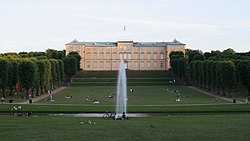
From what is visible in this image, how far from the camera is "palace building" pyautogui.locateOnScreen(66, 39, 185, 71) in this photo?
13562 cm

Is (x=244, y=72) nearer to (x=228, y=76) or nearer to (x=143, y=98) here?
(x=228, y=76)

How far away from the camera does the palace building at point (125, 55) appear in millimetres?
135625

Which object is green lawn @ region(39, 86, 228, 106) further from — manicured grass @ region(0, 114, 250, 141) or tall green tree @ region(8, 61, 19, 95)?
manicured grass @ region(0, 114, 250, 141)

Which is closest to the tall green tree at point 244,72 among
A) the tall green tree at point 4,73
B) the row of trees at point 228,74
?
the row of trees at point 228,74

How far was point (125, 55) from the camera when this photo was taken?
444 feet

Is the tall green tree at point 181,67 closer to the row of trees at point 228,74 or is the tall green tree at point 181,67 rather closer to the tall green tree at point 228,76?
the row of trees at point 228,74

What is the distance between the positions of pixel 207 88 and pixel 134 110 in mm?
40287

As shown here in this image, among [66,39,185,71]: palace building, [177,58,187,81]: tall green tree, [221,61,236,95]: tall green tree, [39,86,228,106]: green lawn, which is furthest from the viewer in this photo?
[66,39,185,71]: palace building

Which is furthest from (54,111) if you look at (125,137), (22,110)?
(125,137)

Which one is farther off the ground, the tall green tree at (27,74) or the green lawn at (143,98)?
the tall green tree at (27,74)

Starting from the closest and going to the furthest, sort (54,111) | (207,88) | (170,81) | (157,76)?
(54,111) → (207,88) → (170,81) → (157,76)

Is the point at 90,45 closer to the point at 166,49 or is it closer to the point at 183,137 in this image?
the point at 166,49

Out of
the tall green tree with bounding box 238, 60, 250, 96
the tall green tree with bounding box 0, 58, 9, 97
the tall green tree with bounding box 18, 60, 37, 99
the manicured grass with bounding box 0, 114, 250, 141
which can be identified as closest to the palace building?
the tall green tree with bounding box 238, 60, 250, 96

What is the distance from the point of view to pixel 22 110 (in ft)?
115
